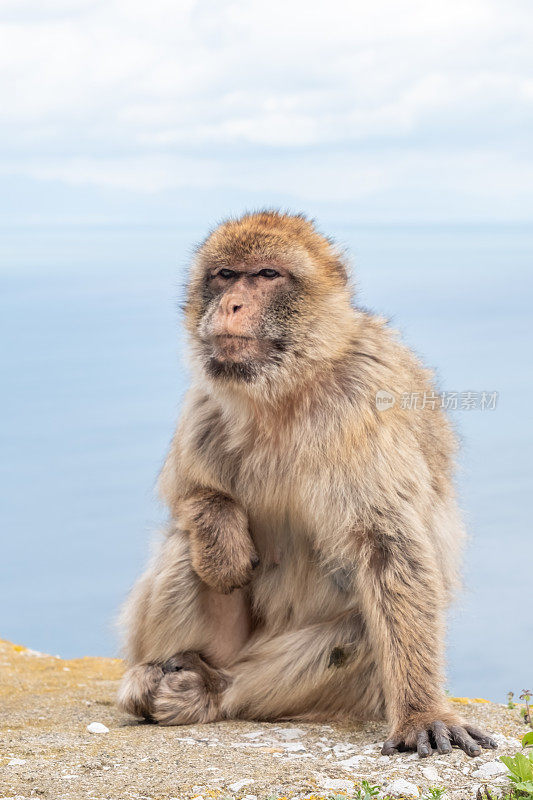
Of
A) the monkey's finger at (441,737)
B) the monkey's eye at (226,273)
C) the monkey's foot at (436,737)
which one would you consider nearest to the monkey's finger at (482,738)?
the monkey's foot at (436,737)

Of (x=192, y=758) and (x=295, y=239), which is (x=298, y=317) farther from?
(x=192, y=758)

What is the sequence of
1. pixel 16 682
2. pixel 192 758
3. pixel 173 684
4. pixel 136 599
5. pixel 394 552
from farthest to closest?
pixel 16 682, pixel 136 599, pixel 173 684, pixel 394 552, pixel 192 758

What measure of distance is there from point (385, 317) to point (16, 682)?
270 centimetres

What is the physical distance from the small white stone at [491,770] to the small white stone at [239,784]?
26.9 inches

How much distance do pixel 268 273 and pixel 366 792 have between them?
5.65ft

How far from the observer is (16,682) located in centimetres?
562

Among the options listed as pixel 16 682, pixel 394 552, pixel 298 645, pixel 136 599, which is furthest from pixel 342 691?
pixel 16 682

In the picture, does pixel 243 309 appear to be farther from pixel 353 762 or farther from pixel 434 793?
pixel 434 793

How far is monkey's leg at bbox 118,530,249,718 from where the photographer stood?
14.1ft

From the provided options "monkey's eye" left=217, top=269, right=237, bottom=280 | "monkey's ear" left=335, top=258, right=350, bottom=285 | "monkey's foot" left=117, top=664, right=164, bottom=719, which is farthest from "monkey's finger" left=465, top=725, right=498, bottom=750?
"monkey's eye" left=217, top=269, right=237, bottom=280

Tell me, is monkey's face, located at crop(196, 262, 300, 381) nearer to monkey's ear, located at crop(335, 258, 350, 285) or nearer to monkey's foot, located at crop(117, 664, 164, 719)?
monkey's ear, located at crop(335, 258, 350, 285)

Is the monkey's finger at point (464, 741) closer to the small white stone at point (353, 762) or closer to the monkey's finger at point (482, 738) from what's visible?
the monkey's finger at point (482, 738)

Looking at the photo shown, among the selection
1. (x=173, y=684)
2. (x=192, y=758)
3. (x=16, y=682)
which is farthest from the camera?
(x=16, y=682)

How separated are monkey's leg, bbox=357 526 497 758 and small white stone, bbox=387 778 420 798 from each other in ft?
1.29
